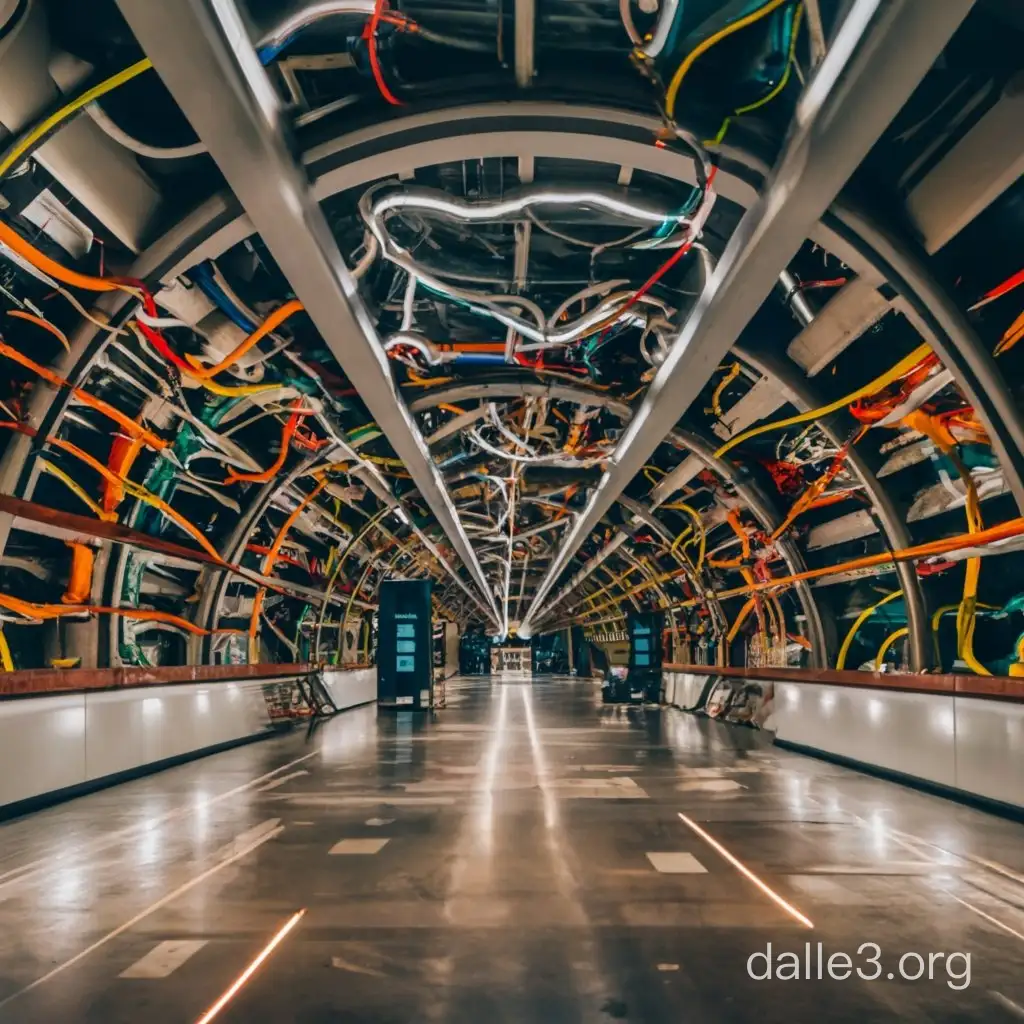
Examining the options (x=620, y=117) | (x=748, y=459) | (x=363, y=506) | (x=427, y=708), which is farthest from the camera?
(x=427, y=708)

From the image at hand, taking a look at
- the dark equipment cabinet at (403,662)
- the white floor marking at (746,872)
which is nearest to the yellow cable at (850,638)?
the white floor marking at (746,872)

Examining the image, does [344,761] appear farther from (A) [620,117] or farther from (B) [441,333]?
(A) [620,117]

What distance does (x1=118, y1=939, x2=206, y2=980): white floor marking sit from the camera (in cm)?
288

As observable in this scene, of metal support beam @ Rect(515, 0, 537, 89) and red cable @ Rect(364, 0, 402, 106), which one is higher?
metal support beam @ Rect(515, 0, 537, 89)

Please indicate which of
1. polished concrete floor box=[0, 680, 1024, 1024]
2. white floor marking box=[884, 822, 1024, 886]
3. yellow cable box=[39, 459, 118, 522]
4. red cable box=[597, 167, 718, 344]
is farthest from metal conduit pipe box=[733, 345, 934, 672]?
yellow cable box=[39, 459, 118, 522]

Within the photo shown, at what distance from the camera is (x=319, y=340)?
6.34 meters

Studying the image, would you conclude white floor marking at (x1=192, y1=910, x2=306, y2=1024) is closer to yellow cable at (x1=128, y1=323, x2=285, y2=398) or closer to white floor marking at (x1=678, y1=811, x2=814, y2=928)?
white floor marking at (x1=678, y1=811, x2=814, y2=928)

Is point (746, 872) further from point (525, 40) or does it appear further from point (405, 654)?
point (405, 654)

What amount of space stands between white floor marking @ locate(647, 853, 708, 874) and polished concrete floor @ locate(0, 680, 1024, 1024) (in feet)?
0.06

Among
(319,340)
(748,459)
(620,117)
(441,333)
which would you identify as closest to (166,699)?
(319,340)

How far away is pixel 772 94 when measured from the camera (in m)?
3.17

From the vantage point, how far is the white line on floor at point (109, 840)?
4125 mm

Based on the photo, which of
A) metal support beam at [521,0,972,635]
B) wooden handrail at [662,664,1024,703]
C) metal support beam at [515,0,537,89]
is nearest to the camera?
metal support beam at [521,0,972,635]

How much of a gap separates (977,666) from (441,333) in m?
5.15
